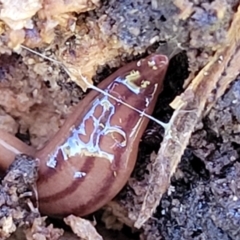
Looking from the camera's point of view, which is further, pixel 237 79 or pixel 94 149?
pixel 94 149

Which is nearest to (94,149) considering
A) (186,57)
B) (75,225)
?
(75,225)

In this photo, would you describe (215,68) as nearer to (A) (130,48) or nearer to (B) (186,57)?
(B) (186,57)

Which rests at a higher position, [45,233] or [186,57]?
[186,57]

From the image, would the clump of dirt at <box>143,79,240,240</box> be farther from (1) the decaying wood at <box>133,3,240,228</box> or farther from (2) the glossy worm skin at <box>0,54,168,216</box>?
(2) the glossy worm skin at <box>0,54,168,216</box>

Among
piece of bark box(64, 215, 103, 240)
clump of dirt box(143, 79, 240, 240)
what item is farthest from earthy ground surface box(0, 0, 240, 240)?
piece of bark box(64, 215, 103, 240)

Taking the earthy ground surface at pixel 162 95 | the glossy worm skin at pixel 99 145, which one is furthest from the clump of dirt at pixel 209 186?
the glossy worm skin at pixel 99 145

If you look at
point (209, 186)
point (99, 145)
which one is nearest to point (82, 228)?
point (99, 145)

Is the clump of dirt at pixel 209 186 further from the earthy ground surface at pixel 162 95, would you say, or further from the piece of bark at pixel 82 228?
the piece of bark at pixel 82 228

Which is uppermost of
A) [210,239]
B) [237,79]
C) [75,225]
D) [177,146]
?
[237,79]
